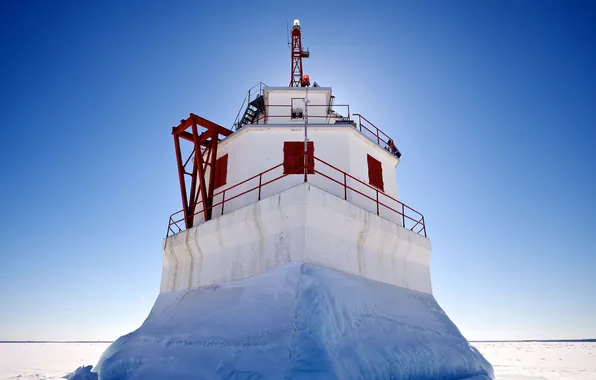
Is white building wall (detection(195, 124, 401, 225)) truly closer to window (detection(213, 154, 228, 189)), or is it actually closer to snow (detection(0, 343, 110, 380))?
window (detection(213, 154, 228, 189))

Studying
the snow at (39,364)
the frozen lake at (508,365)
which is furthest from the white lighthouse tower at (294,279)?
the snow at (39,364)

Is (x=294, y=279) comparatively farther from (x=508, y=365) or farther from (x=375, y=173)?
(x=508, y=365)

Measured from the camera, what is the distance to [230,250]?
33.2ft

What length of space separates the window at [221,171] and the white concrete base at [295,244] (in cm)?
211

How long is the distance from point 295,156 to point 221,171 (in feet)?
9.52

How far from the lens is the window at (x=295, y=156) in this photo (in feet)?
38.2

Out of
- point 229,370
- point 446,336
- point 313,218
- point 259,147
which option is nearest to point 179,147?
point 259,147

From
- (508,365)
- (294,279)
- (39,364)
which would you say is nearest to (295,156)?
(294,279)

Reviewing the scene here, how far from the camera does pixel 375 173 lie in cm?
1291

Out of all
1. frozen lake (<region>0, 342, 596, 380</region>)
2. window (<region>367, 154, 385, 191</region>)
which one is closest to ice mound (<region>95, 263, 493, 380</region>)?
window (<region>367, 154, 385, 191</region>)

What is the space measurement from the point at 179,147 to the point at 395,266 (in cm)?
881

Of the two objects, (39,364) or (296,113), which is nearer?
(296,113)

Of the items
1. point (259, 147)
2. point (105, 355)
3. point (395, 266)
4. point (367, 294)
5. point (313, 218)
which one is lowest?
point (105, 355)

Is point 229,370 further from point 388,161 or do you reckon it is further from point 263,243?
point 388,161
